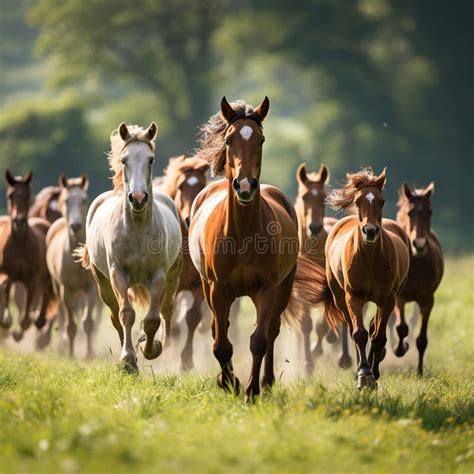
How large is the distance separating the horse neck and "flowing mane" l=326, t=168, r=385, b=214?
176 cm

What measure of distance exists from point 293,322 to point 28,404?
4229mm

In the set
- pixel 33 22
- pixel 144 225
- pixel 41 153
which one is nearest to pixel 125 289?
pixel 144 225

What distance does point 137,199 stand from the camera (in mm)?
9141

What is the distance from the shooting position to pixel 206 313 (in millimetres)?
14109

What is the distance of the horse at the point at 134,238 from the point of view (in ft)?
30.9

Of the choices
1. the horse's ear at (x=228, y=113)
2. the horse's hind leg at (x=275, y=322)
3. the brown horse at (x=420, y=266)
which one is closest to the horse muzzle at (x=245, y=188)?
the horse's ear at (x=228, y=113)

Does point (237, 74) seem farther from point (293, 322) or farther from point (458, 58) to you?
point (293, 322)

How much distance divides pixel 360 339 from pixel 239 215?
211cm

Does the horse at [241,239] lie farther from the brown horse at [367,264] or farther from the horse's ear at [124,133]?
the brown horse at [367,264]

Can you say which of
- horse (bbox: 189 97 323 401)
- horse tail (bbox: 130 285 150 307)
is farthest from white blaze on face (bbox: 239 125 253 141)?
horse tail (bbox: 130 285 150 307)

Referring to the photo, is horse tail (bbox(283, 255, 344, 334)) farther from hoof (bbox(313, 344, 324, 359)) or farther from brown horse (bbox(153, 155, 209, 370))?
hoof (bbox(313, 344, 324, 359))

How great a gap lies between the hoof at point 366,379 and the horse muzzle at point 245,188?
7.70ft

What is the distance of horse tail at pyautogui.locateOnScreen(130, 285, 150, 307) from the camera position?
35.4 ft

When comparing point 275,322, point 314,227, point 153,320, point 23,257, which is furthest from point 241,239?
point 23,257
